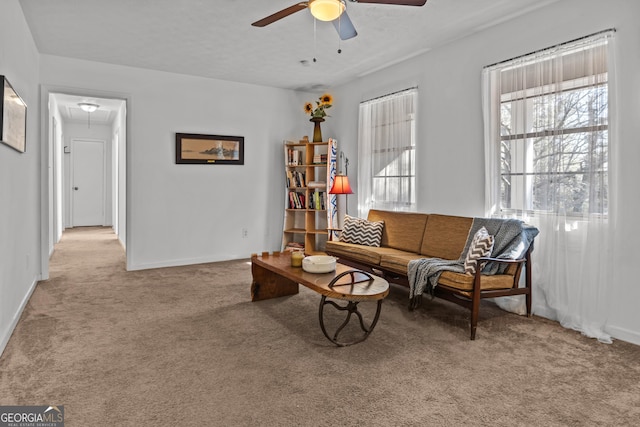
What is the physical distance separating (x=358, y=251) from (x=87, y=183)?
8605mm

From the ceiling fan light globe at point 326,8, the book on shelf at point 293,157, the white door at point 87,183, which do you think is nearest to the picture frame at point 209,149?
the book on shelf at point 293,157

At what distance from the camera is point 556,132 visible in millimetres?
3250

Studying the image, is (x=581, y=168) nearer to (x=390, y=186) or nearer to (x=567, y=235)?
(x=567, y=235)

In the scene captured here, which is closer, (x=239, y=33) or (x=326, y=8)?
(x=326, y=8)

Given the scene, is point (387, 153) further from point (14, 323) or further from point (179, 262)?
point (14, 323)

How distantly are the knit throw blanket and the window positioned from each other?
301 mm

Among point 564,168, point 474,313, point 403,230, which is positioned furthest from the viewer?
point 403,230

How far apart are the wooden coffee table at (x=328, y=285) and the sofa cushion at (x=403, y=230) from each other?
1.22 meters

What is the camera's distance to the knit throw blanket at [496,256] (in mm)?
3191

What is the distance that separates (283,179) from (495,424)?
4899mm

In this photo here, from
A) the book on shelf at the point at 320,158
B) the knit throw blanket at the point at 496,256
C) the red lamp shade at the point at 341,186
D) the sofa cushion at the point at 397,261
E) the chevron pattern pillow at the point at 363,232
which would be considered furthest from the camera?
the book on shelf at the point at 320,158

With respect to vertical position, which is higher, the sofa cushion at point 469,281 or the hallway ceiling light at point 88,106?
the hallway ceiling light at point 88,106
